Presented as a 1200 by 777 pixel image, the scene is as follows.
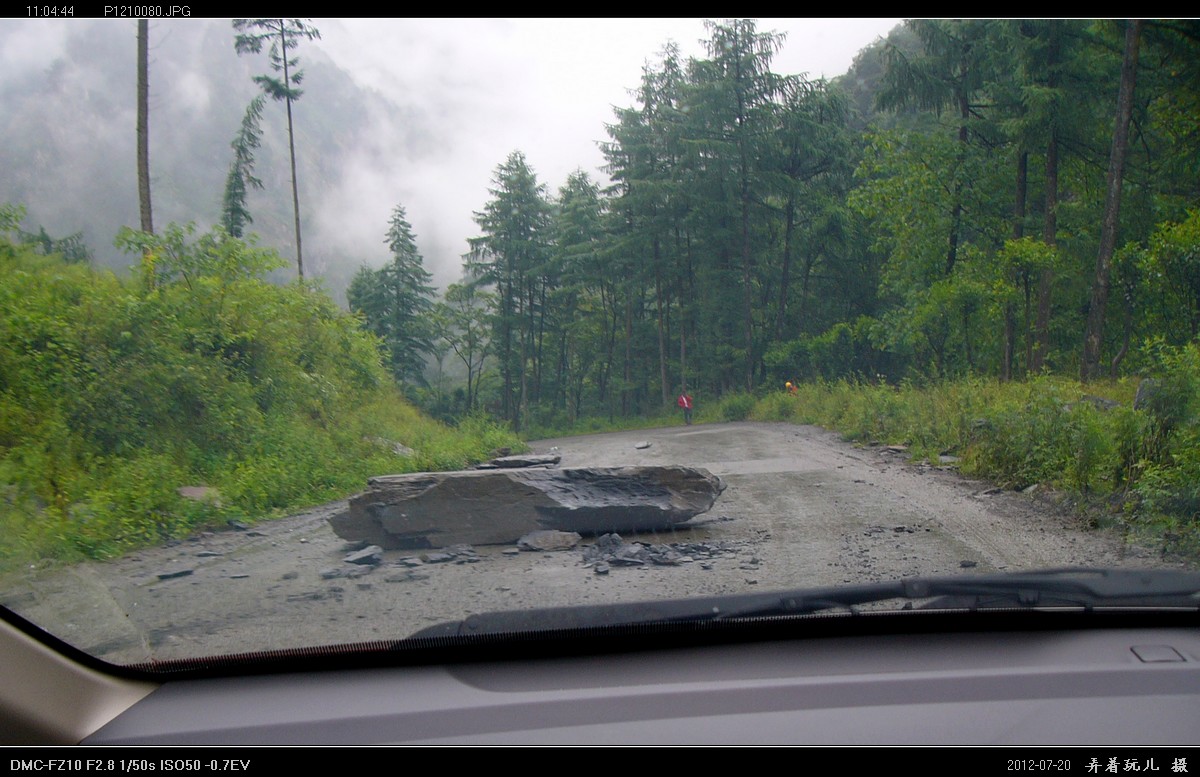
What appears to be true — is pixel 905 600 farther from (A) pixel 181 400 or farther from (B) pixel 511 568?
(A) pixel 181 400

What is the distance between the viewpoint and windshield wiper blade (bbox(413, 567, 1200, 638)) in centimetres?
262

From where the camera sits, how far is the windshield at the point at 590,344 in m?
4.29

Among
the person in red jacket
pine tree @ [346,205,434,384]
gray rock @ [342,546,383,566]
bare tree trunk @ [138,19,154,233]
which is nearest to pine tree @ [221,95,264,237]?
bare tree trunk @ [138,19,154,233]

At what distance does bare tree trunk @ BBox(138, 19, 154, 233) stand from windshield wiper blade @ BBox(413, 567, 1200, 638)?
467cm

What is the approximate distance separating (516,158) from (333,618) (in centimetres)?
289

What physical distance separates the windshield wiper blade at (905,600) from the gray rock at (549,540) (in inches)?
77.5

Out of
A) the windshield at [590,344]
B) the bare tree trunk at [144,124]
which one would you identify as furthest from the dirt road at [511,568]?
the bare tree trunk at [144,124]

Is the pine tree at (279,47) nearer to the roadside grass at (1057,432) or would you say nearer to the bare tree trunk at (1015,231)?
the roadside grass at (1057,432)

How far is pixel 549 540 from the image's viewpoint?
471cm

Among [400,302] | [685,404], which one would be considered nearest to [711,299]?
[685,404]

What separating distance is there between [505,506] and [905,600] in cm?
258

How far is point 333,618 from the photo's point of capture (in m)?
3.44
